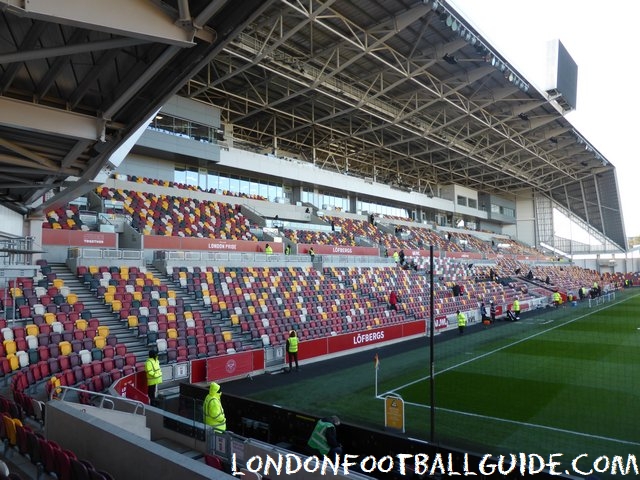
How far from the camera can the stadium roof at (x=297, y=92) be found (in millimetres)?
5309

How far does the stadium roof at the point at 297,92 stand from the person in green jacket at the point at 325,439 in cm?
563

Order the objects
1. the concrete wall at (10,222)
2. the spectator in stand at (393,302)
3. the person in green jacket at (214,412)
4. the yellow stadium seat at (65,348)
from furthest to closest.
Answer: the spectator in stand at (393,302), the concrete wall at (10,222), the yellow stadium seat at (65,348), the person in green jacket at (214,412)

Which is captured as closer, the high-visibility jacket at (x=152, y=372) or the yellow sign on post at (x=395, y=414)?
the yellow sign on post at (x=395, y=414)

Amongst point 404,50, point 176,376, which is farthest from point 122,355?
point 404,50

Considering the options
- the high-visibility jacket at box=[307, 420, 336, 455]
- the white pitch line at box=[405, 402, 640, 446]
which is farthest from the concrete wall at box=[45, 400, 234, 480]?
the white pitch line at box=[405, 402, 640, 446]

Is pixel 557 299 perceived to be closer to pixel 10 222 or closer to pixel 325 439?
pixel 325 439

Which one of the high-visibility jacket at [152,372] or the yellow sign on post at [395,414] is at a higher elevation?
the high-visibility jacket at [152,372]

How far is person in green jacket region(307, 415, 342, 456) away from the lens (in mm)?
7223

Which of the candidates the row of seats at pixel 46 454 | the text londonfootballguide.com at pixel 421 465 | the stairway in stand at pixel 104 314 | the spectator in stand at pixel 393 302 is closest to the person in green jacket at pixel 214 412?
the text londonfootballguide.com at pixel 421 465

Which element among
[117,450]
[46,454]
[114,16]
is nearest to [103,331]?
[46,454]

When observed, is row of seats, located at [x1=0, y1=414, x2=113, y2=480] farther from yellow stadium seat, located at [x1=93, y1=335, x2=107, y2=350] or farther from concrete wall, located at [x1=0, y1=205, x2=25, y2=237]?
concrete wall, located at [x1=0, y1=205, x2=25, y2=237]

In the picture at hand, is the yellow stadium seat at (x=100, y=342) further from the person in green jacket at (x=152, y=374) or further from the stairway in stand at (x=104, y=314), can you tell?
the person in green jacket at (x=152, y=374)

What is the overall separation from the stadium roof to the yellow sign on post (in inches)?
292

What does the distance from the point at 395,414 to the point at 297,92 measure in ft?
72.8
